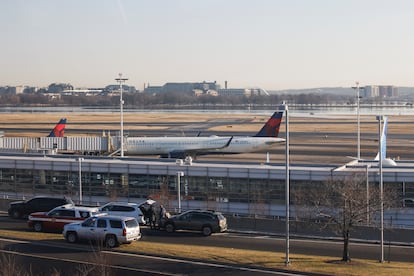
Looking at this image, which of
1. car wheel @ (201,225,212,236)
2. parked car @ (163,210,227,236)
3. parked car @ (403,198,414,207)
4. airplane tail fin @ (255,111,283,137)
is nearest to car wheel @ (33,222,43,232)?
parked car @ (163,210,227,236)

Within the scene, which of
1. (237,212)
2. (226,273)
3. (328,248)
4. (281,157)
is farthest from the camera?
(281,157)

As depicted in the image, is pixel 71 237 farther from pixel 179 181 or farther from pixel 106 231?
pixel 179 181

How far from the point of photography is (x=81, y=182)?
50.5m

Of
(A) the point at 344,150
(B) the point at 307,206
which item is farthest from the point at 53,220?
(A) the point at 344,150

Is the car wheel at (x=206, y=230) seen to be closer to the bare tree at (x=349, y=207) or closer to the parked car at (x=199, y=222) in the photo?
the parked car at (x=199, y=222)

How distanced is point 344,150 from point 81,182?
49.6m

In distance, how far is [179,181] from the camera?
151ft

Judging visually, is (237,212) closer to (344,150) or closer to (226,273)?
(226,273)

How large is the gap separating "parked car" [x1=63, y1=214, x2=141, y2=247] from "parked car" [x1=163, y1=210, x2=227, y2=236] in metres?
4.61

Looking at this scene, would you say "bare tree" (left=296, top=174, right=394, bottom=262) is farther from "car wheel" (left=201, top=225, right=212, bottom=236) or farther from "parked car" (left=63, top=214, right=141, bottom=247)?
"parked car" (left=63, top=214, right=141, bottom=247)

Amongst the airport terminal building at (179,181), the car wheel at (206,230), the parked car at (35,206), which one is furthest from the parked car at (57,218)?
the airport terminal building at (179,181)

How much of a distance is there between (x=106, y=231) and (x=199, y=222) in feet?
20.8

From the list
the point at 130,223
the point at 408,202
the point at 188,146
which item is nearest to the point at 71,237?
the point at 130,223

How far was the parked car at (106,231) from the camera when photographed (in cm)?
2962
